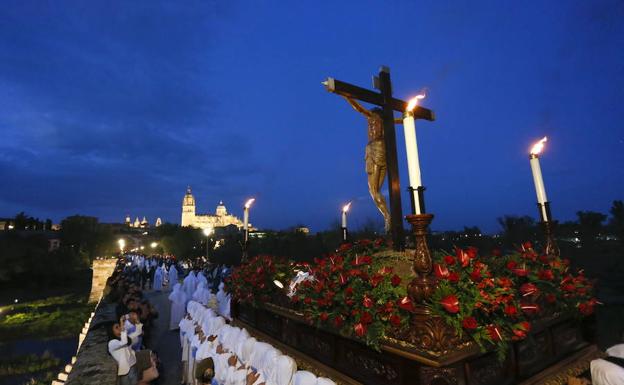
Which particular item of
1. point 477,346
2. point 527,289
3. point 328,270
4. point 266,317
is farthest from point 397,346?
point 266,317

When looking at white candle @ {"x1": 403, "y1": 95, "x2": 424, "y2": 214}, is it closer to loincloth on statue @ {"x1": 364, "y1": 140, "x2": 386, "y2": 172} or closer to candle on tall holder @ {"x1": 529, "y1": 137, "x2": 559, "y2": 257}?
loincloth on statue @ {"x1": 364, "y1": 140, "x2": 386, "y2": 172}

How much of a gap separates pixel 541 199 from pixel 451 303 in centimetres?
344

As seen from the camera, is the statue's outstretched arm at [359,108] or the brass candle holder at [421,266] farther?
the statue's outstretched arm at [359,108]

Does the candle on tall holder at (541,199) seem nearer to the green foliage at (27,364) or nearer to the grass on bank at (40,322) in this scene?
the green foliage at (27,364)

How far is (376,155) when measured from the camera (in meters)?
5.64

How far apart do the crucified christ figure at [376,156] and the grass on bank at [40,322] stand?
40.9 meters

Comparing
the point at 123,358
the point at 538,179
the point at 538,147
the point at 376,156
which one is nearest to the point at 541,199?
the point at 538,179

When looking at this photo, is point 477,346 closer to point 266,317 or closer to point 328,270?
point 328,270

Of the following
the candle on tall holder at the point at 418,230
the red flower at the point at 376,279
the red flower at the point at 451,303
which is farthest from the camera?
the red flower at the point at 376,279

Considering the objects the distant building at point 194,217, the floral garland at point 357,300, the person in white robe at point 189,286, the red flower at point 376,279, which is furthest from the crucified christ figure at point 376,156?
the distant building at point 194,217

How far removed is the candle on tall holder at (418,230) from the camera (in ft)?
8.41

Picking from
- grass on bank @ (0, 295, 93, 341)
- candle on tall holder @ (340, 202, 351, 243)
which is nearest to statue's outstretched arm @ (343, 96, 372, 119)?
candle on tall holder @ (340, 202, 351, 243)

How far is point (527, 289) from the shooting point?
11.1 ft

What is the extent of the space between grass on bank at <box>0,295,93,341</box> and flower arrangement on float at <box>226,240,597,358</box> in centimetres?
4139
